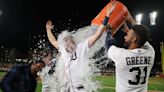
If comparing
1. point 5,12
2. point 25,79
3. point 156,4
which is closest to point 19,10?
point 5,12

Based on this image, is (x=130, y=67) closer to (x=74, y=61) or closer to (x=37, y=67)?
(x=74, y=61)

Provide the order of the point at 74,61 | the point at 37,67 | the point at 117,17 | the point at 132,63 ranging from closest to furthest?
the point at 132,63 → the point at 74,61 → the point at 117,17 → the point at 37,67

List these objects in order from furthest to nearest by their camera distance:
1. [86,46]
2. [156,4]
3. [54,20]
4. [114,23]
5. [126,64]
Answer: [54,20] < [156,4] < [114,23] < [86,46] < [126,64]

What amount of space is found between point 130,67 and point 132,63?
0.15 ft

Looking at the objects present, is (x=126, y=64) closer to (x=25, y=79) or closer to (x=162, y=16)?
(x=25, y=79)

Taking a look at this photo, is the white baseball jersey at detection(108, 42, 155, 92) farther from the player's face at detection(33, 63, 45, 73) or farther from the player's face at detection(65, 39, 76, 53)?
the player's face at detection(33, 63, 45, 73)

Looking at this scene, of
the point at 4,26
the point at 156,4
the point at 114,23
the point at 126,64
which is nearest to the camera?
the point at 126,64

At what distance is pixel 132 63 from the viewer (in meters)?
3.84

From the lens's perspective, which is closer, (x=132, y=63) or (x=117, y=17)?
(x=132, y=63)

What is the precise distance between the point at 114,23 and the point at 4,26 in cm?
3904

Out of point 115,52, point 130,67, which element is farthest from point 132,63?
point 115,52

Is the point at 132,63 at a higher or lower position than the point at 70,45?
lower

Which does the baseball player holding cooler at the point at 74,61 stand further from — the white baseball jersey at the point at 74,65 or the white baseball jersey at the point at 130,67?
the white baseball jersey at the point at 130,67

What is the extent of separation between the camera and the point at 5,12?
4209cm
